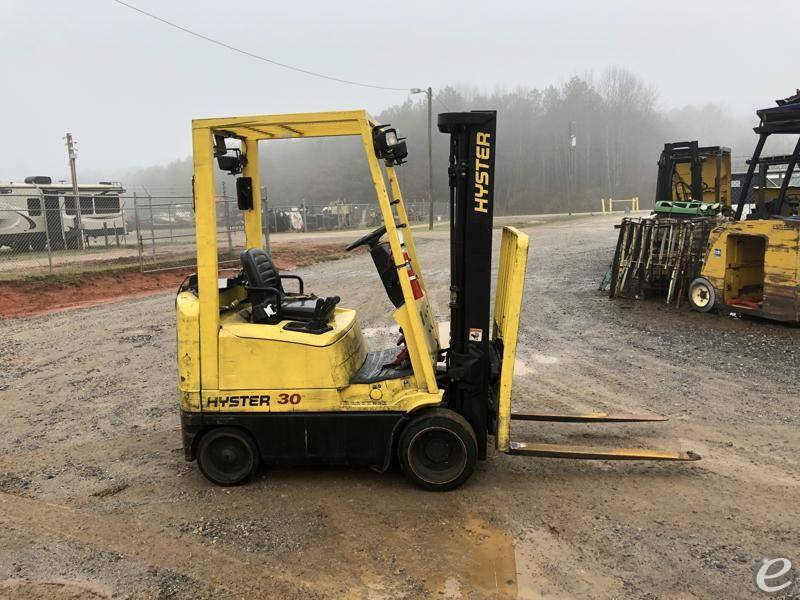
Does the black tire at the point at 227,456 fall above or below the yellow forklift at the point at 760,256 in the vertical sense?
below

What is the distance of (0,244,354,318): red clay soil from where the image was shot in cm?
1318

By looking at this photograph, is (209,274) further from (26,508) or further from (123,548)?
(26,508)

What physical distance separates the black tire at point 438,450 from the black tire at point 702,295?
24.5ft

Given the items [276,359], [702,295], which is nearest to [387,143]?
[276,359]

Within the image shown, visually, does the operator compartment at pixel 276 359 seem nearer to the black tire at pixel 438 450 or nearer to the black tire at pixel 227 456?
the black tire at pixel 227 456

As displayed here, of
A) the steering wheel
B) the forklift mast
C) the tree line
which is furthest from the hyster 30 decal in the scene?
the tree line

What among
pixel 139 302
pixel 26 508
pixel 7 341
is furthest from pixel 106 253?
pixel 26 508

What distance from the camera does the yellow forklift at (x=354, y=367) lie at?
407cm

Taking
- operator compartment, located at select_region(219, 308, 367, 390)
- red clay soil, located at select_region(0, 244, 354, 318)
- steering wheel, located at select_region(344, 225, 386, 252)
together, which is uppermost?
steering wheel, located at select_region(344, 225, 386, 252)

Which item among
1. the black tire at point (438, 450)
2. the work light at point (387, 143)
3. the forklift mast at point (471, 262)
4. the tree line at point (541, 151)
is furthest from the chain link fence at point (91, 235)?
Result: the tree line at point (541, 151)

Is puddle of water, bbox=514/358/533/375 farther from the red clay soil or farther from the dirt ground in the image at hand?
the red clay soil

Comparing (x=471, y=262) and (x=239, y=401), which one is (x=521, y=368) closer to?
(x=471, y=262)

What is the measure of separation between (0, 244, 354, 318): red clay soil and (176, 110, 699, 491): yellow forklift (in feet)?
33.5

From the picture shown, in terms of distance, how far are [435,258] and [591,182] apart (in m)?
72.4
